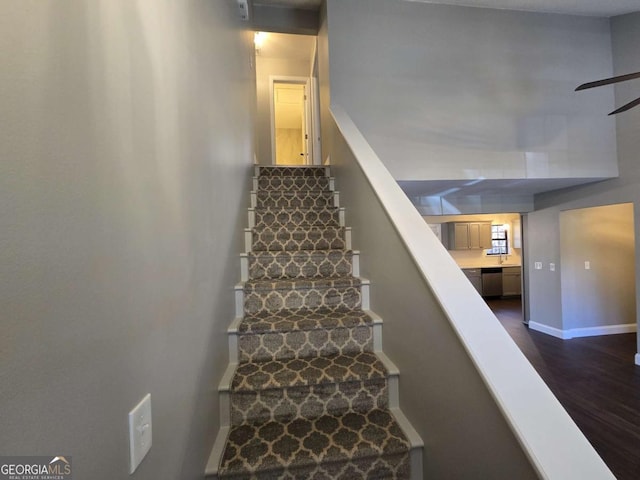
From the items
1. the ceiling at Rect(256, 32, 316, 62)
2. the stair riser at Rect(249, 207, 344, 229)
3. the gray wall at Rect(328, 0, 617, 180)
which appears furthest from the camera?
the ceiling at Rect(256, 32, 316, 62)

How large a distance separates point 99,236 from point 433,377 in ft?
3.76

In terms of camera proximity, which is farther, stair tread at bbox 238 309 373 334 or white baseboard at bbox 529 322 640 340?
white baseboard at bbox 529 322 640 340

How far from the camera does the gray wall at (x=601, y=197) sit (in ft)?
10.8

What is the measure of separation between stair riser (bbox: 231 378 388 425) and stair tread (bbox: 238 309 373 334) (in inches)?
12.1

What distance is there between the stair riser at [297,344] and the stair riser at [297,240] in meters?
0.85

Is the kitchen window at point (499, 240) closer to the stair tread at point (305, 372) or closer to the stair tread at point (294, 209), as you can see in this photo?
the stair tread at point (294, 209)

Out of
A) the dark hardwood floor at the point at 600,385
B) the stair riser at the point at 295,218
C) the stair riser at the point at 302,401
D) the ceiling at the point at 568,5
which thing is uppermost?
the ceiling at the point at 568,5

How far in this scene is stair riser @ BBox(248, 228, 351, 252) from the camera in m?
2.30

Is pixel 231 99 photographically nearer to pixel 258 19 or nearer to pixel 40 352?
pixel 40 352

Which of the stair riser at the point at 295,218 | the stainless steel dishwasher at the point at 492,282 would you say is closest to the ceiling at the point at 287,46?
the stair riser at the point at 295,218

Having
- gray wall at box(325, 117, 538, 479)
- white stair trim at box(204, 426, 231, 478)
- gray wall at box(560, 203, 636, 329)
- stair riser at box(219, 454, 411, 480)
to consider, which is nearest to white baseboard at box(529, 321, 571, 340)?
gray wall at box(560, 203, 636, 329)

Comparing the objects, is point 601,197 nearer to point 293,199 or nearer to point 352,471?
point 293,199

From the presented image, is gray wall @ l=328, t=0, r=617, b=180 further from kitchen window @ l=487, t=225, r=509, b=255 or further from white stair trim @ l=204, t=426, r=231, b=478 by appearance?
kitchen window @ l=487, t=225, r=509, b=255

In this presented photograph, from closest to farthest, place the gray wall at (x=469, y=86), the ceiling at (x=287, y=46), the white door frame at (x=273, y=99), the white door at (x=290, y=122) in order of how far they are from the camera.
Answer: the gray wall at (x=469, y=86), the ceiling at (x=287, y=46), the white door frame at (x=273, y=99), the white door at (x=290, y=122)
